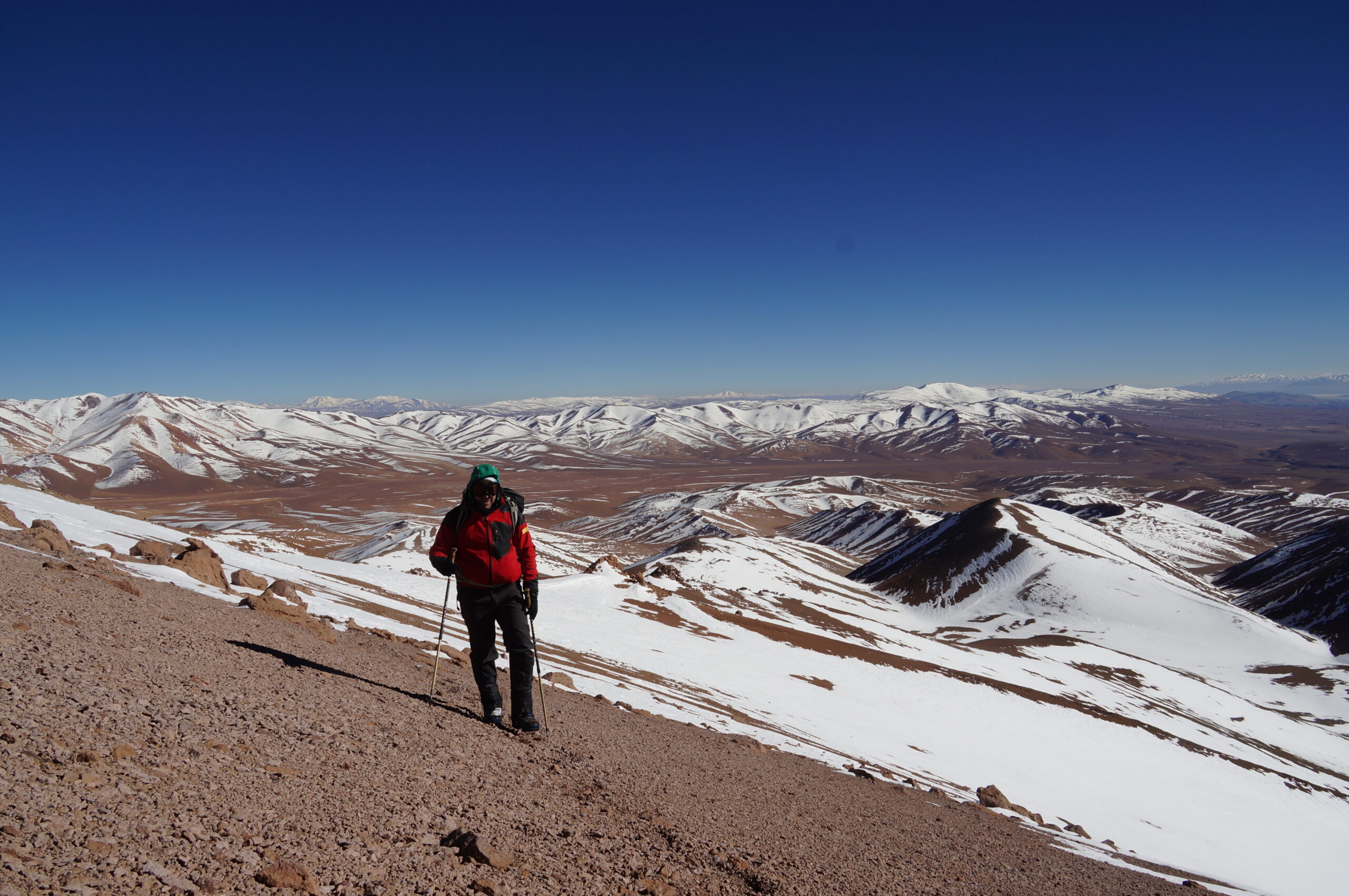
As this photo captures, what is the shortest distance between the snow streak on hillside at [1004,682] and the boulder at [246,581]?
1.80 m

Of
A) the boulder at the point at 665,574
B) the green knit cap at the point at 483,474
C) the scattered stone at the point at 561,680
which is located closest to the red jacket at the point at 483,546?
the green knit cap at the point at 483,474

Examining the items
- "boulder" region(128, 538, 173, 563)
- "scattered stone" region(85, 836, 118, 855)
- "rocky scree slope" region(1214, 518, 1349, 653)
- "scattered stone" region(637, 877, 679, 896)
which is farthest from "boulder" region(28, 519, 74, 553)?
"rocky scree slope" region(1214, 518, 1349, 653)

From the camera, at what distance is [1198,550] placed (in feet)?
519

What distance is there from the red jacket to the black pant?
0.19 m

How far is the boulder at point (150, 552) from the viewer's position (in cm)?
1750

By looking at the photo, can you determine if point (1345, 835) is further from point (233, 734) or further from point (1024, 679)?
point (233, 734)

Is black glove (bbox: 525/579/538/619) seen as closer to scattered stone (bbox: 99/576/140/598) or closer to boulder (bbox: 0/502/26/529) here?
scattered stone (bbox: 99/576/140/598)

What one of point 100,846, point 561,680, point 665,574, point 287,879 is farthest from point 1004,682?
point 100,846

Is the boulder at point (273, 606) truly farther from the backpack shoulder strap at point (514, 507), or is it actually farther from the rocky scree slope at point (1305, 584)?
the rocky scree slope at point (1305, 584)

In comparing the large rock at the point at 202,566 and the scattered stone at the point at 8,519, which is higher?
the scattered stone at the point at 8,519

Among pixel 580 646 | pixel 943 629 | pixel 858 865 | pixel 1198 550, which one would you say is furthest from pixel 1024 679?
pixel 1198 550

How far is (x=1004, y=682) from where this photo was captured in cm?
4478

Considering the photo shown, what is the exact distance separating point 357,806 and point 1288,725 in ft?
259

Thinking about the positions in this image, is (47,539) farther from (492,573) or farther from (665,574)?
(665,574)
